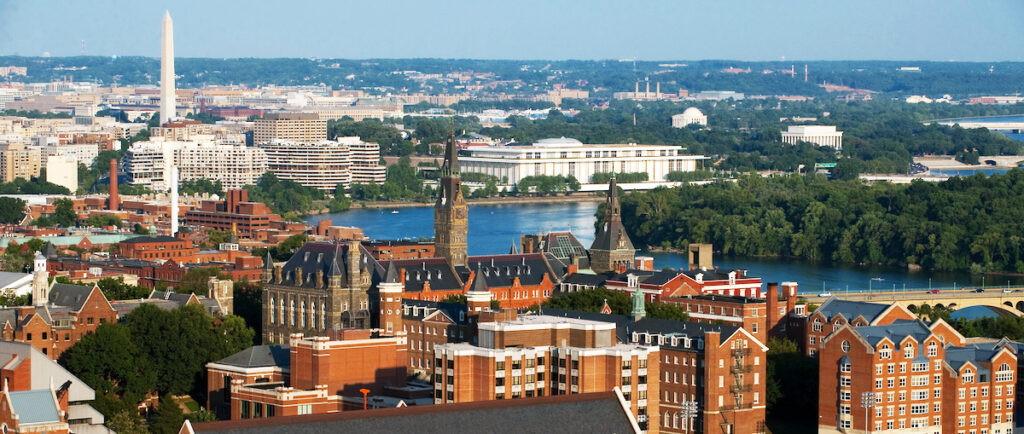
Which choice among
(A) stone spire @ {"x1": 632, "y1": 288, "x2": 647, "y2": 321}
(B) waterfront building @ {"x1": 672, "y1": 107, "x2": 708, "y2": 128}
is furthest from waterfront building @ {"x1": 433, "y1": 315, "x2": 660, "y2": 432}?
(B) waterfront building @ {"x1": 672, "y1": 107, "x2": 708, "y2": 128}

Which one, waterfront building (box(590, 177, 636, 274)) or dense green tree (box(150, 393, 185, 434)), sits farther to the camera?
waterfront building (box(590, 177, 636, 274))

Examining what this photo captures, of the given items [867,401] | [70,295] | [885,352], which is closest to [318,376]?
[867,401]

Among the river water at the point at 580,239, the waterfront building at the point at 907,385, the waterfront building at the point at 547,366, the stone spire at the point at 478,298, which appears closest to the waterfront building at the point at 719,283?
the stone spire at the point at 478,298

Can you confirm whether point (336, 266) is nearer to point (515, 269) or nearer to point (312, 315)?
point (312, 315)

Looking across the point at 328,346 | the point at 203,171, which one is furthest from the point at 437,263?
the point at 203,171

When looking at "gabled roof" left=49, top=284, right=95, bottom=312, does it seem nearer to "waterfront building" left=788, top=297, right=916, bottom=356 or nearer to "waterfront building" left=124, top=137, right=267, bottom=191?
"waterfront building" left=788, top=297, right=916, bottom=356

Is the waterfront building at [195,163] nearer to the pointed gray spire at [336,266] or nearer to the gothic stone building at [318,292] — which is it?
the gothic stone building at [318,292]
